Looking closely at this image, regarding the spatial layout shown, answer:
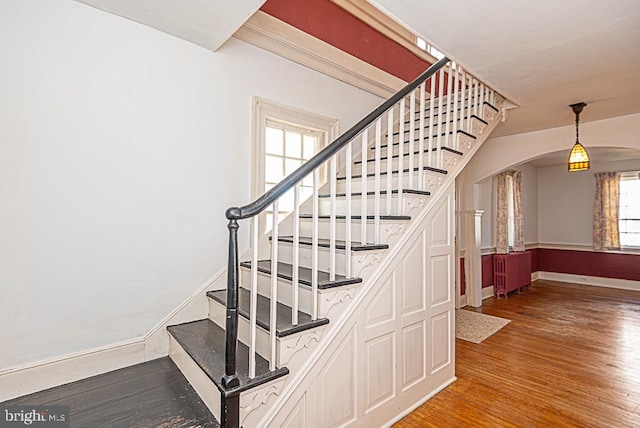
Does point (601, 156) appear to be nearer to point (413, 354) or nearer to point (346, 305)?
point (413, 354)

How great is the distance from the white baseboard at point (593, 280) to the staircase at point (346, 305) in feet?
21.0

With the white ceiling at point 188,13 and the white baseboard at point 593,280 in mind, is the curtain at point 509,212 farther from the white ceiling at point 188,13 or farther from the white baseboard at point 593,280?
the white ceiling at point 188,13

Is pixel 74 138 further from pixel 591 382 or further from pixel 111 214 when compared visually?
pixel 591 382

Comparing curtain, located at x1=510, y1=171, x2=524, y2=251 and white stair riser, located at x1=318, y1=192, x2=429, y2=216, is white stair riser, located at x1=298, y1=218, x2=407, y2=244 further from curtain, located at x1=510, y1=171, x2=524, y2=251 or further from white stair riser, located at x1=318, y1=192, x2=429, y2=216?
curtain, located at x1=510, y1=171, x2=524, y2=251

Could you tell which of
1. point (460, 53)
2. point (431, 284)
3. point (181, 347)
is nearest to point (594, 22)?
point (460, 53)

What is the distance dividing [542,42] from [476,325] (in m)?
3.54

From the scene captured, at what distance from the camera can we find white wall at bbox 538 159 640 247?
702 cm

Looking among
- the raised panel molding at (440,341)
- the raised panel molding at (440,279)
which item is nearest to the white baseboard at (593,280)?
the raised panel molding at (440,341)

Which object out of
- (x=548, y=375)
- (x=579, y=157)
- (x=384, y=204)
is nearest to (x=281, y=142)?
(x=384, y=204)

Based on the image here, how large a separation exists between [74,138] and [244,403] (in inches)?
72.7

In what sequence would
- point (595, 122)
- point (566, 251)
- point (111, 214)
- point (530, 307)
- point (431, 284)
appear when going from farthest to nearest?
1. point (566, 251)
2. point (530, 307)
3. point (595, 122)
4. point (431, 284)
5. point (111, 214)

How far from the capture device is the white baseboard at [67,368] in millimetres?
1754

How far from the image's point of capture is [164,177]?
7.41 feet

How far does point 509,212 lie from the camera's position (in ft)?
21.2
